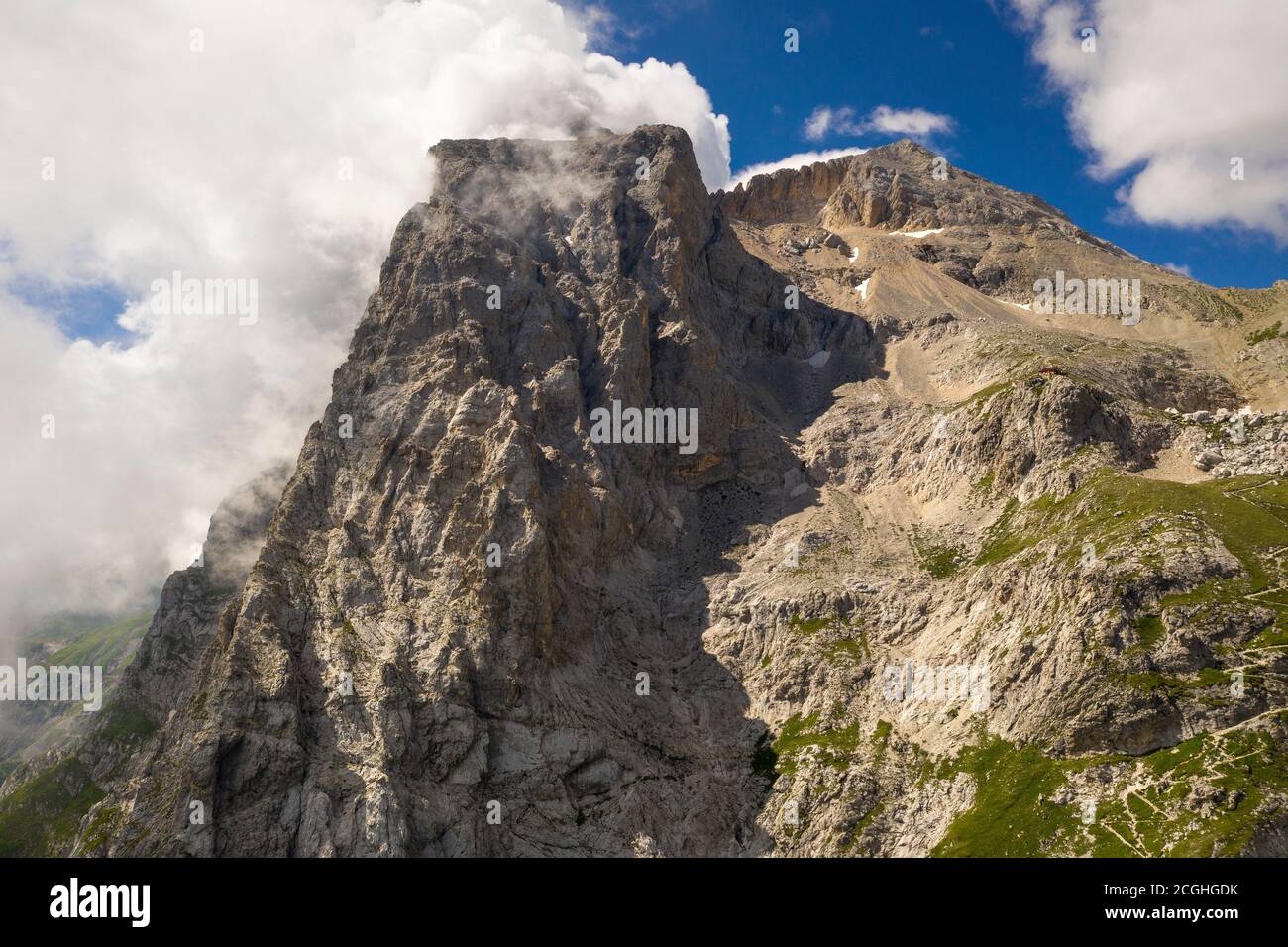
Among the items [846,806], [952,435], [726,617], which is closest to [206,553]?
[726,617]

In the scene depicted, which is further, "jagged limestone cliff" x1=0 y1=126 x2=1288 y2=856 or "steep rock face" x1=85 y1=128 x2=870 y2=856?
"steep rock face" x1=85 y1=128 x2=870 y2=856

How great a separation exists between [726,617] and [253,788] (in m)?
61.5

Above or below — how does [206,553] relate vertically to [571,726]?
above

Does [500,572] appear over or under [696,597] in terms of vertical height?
over

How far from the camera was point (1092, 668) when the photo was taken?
291ft

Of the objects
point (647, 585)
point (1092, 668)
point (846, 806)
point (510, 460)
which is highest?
point (510, 460)

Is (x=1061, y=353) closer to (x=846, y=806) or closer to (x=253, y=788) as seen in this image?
(x=846, y=806)

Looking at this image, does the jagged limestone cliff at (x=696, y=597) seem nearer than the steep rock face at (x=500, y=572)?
Yes

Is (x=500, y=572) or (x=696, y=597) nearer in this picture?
(x=500, y=572)
